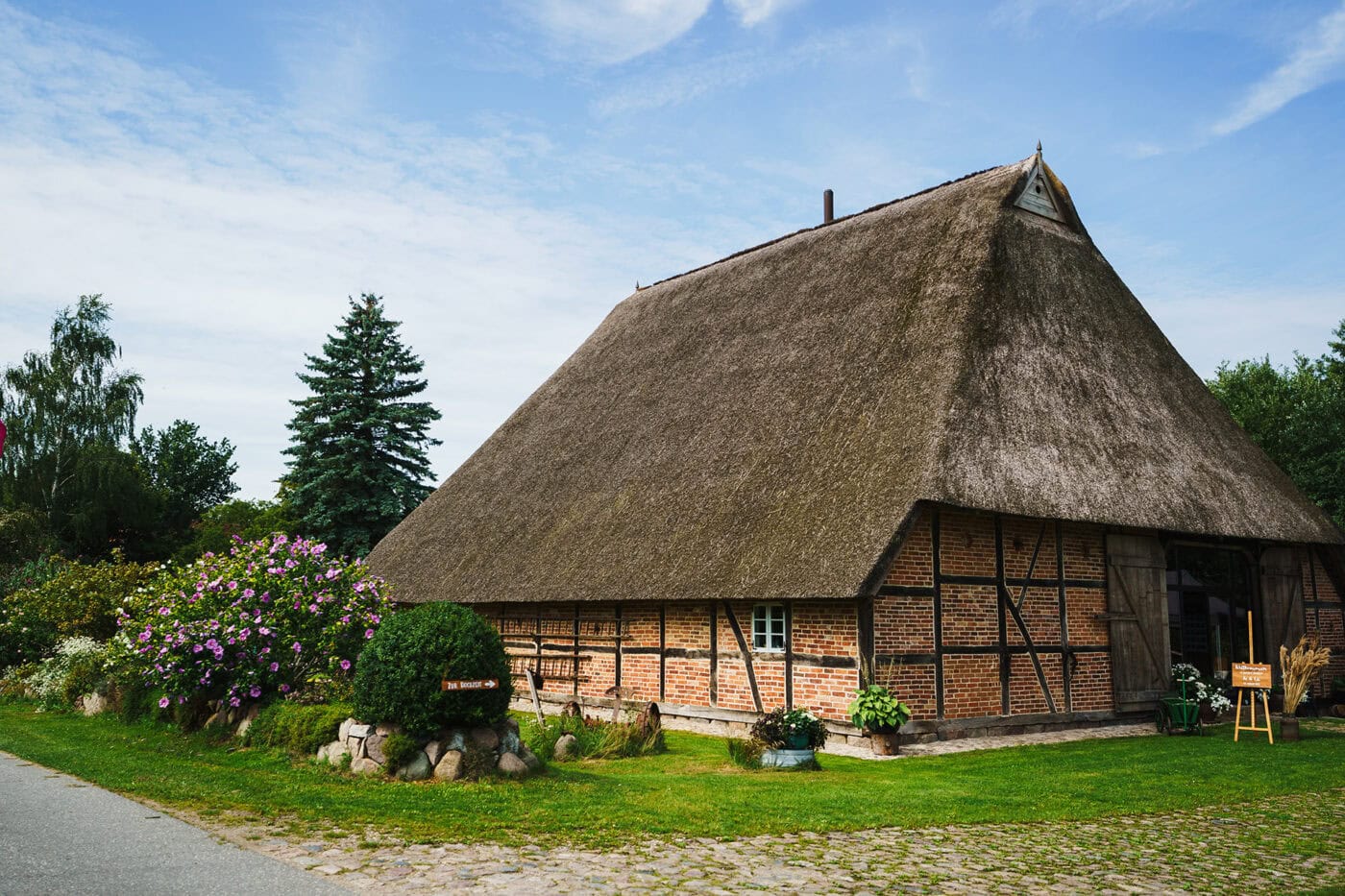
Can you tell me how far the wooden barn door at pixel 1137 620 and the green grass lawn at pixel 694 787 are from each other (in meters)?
1.99

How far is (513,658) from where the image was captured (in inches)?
744

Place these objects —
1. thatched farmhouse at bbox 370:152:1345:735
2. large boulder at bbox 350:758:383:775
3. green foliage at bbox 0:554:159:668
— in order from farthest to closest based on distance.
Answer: green foliage at bbox 0:554:159:668
thatched farmhouse at bbox 370:152:1345:735
large boulder at bbox 350:758:383:775

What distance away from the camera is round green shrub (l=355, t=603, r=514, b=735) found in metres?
9.84

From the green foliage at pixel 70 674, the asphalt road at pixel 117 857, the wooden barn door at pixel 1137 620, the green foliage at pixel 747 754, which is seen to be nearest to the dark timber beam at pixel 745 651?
the green foliage at pixel 747 754

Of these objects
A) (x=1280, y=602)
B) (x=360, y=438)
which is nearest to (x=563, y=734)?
(x=1280, y=602)

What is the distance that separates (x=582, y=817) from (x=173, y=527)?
121 feet

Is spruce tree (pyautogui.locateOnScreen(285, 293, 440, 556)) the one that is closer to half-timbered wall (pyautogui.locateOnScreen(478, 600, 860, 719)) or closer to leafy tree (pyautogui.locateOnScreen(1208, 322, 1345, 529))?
half-timbered wall (pyautogui.locateOnScreen(478, 600, 860, 719))

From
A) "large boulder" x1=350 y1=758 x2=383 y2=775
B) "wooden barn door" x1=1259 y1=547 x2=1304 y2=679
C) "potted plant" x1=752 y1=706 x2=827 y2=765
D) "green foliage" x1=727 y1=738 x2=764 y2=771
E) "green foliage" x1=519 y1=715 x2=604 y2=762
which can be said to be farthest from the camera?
"wooden barn door" x1=1259 y1=547 x2=1304 y2=679

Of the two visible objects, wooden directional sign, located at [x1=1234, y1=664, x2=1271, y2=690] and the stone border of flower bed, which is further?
wooden directional sign, located at [x1=1234, y1=664, x2=1271, y2=690]

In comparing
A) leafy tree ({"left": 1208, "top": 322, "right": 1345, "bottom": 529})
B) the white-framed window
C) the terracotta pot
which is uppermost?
leafy tree ({"left": 1208, "top": 322, "right": 1345, "bottom": 529})

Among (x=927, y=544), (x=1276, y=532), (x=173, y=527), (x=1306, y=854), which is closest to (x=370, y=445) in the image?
(x=173, y=527)

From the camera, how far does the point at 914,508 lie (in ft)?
41.4

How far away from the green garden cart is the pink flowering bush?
10.7 meters

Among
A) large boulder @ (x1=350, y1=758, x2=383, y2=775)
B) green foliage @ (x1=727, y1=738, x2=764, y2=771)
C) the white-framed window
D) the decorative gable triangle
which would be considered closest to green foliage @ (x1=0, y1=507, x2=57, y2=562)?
the white-framed window
